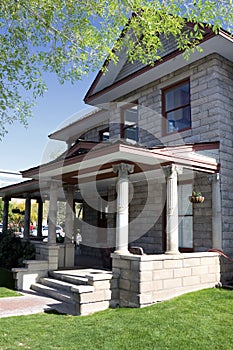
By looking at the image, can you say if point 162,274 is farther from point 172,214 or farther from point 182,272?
point 172,214

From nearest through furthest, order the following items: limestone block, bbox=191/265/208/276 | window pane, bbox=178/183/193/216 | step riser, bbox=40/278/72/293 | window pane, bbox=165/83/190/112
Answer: limestone block, bbox=191/265/208/276 → step riser, bbox=40/278/72/293 → window pane, bbox=178/183/193/216 → window pane, bbox=165/83/190/112

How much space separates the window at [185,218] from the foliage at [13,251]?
15.8ft

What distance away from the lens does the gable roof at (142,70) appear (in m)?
9.41

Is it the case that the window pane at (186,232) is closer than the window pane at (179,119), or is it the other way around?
the window pane at (186,232)

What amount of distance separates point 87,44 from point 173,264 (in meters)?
5.03

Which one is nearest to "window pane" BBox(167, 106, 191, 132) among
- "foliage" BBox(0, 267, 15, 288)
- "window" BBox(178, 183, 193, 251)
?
"window" BBox(178, 183, 193, 251)

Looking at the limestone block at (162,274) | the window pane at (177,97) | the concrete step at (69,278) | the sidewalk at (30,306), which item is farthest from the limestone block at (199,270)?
the window pane at (177,97)

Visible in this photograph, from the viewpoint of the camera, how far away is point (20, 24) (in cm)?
653

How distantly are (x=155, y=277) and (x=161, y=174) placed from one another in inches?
129

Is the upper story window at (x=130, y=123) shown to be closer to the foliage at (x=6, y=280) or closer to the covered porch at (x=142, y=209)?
the covered porch at (x=142, y=209)

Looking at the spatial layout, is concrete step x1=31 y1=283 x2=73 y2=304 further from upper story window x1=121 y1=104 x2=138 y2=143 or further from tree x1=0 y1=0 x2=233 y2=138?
upper story window x1=121 y1=104 x2=138 y2=143

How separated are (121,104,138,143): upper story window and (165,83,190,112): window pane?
5.21 ft

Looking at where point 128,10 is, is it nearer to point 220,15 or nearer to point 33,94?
point 220,15

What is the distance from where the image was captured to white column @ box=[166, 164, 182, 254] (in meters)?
7.89
